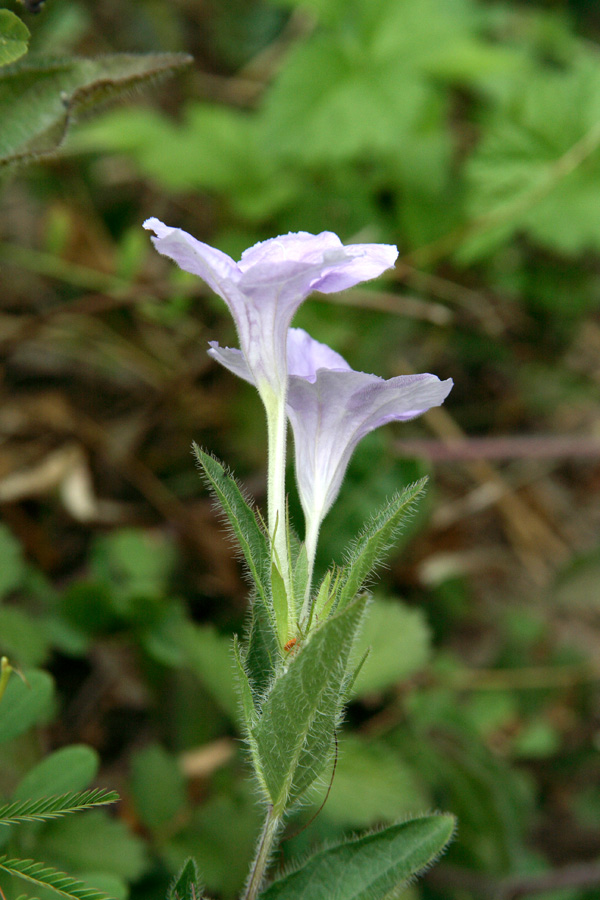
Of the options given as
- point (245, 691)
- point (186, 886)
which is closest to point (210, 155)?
point (245, 691)

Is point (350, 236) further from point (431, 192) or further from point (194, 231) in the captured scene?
point (194, 231)

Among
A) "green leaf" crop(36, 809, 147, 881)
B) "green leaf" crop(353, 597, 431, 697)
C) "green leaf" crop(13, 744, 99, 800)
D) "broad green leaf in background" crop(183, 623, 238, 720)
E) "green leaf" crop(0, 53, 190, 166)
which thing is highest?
"green leaf" crop(0, 53, 190, 166)

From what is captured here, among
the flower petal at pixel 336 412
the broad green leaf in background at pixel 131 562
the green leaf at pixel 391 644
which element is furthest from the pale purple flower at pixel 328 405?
the broad green leaf in background at pixel 131 562

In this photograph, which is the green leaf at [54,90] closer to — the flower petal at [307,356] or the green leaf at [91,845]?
the flower petal at [307,356]

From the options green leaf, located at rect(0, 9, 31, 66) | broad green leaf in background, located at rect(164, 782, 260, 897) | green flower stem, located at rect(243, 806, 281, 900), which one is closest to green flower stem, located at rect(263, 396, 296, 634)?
green flower stem, located at rect(243, 806, 281, 900)

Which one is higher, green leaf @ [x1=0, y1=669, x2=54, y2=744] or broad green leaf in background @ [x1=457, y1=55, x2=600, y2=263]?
broad green leaf in background @ [x1=457, y1=55, x2=600, y2=263]

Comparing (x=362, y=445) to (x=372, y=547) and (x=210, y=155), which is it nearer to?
(x=372, y=547)

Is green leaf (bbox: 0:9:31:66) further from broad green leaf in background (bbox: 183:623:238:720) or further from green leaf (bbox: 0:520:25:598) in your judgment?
broad green leaf in background (bbox: 183:623:238:720)
